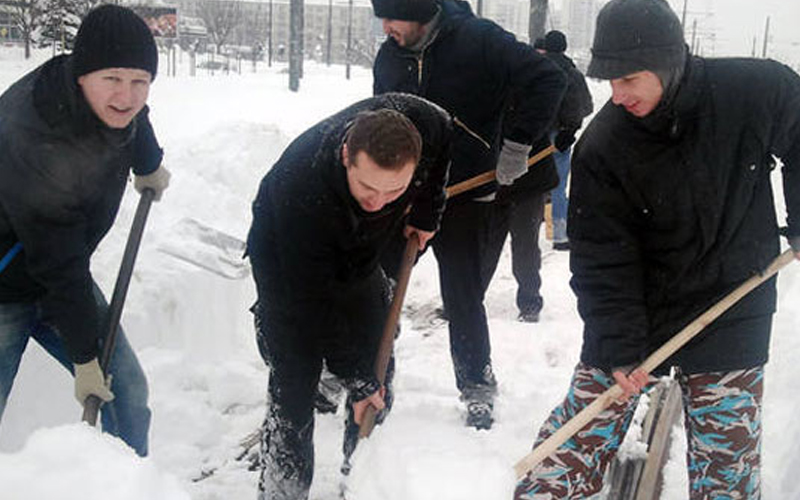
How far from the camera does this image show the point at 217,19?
44656 millimetres

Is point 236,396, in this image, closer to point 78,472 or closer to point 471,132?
point 471,132

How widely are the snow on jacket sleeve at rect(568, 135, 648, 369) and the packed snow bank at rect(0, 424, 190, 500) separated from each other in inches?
56.2

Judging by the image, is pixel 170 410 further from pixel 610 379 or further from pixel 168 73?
pixel 168 73

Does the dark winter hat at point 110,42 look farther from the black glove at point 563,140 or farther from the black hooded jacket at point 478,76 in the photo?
the black glove at point 563,140

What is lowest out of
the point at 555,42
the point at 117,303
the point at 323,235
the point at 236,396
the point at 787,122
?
the point at 236,396

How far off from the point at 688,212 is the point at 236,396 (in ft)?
8.39

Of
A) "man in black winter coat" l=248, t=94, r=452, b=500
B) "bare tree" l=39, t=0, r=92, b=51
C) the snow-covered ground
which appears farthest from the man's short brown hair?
"bare tree" l=39, t=0, r=92, b=51

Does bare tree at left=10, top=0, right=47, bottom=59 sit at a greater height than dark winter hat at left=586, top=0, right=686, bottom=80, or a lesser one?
lesser

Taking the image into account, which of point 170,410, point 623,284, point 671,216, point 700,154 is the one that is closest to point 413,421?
point 623,284

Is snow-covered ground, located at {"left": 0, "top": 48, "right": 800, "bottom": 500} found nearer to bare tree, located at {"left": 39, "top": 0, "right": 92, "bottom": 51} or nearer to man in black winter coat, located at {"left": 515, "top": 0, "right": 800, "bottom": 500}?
man in black winter coat, located at {"left": 515, "top": 0, "right": 800, "bottom": 500}

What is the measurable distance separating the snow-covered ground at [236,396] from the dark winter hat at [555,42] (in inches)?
67.7

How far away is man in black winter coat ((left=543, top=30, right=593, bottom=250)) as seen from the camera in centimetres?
508

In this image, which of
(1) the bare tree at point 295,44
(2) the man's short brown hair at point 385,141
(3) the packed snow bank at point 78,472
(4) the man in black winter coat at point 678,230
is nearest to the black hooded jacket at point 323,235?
(2) the man's short brown hair at point 385,141

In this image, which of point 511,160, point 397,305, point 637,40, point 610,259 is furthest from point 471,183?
point 637,40
